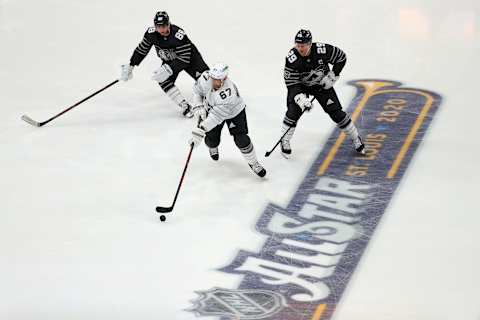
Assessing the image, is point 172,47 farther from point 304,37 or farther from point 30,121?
point 304,37

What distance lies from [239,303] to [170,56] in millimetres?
3379

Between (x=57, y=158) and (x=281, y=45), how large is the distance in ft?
10.5

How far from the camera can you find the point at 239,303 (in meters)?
7.67

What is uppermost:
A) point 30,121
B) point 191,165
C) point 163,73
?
point 163,73

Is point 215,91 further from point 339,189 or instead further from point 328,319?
point 328,319

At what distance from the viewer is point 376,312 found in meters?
7.49

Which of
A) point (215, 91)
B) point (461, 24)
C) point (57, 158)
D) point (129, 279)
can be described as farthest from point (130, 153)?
point (461, 24)

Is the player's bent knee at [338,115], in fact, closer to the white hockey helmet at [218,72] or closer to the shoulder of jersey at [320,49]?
the shoulder of jersey at [320,49]

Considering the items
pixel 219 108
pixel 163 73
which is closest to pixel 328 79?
pixel 219 108

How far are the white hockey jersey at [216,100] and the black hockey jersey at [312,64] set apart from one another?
0.53 m

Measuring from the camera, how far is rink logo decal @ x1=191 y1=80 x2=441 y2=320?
770cm

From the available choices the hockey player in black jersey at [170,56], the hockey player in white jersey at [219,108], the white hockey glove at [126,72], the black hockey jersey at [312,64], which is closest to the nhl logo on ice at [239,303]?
the hockey player in white jersey at [219,108]

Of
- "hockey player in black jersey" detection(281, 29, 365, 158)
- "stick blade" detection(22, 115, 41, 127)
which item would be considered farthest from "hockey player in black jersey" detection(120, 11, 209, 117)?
"hockey player in black jersey" detection(281, 29, 365, 158)

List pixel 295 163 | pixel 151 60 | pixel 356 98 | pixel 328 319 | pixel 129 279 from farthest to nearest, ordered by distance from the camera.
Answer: pixel 151 60
pixel 356 98
pixel 295 163
pixel 129 279
pixel 328 319
